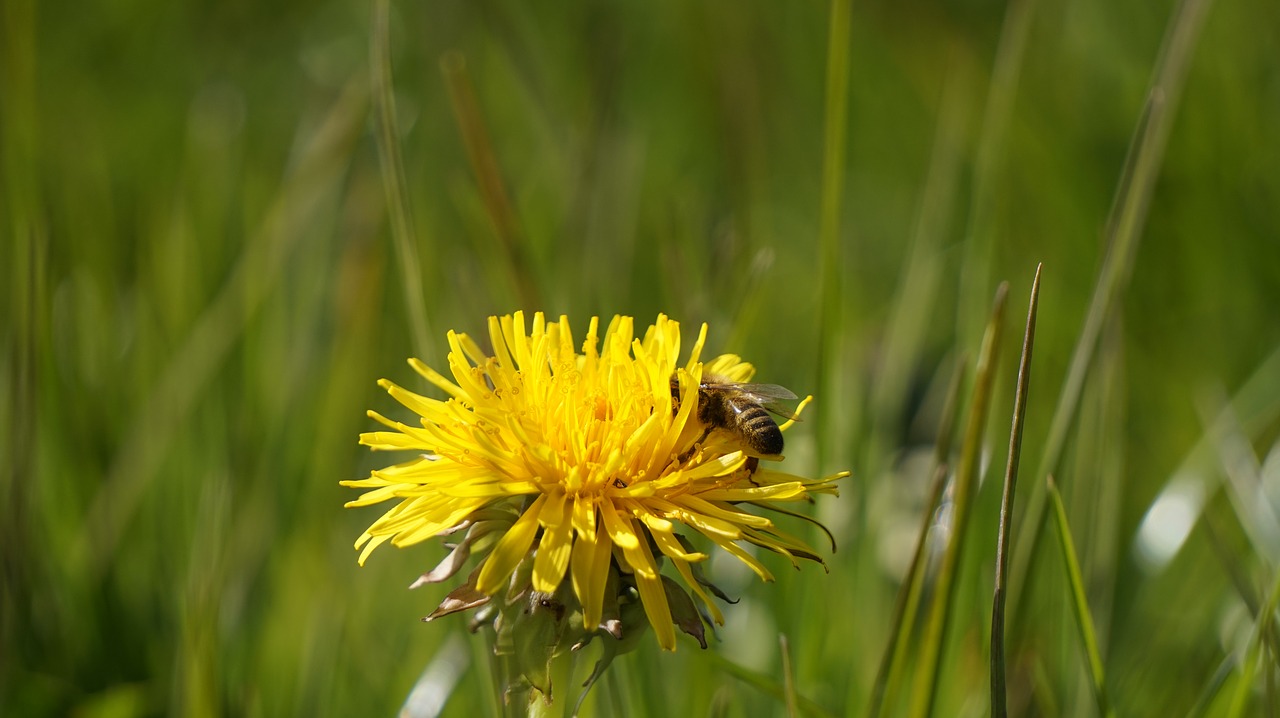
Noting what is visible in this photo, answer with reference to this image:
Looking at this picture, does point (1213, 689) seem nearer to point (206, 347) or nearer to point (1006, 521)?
point (1006, 521)

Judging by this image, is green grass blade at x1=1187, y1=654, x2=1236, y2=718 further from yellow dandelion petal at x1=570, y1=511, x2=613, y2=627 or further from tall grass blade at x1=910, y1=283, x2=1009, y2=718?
yellow dandelion petal at x1=570, y1=511, x2=613, y2=627

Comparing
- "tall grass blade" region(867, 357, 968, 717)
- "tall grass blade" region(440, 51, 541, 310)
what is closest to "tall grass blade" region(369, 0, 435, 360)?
"tall grass blade" region(440, 51, 541, 310)

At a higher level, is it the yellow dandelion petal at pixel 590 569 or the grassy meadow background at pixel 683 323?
the grassy meadow background at pixel 683 323

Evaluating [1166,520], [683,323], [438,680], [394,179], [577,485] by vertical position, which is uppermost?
[683,323]

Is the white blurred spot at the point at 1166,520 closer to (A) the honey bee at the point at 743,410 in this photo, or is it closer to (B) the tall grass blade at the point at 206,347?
(A) the honey bee at the point at 743,410

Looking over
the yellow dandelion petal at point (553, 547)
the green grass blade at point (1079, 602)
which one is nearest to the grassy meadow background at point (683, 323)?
the green grass blade at point (1079, 602)

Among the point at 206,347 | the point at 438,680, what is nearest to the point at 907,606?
the point at 438,680
